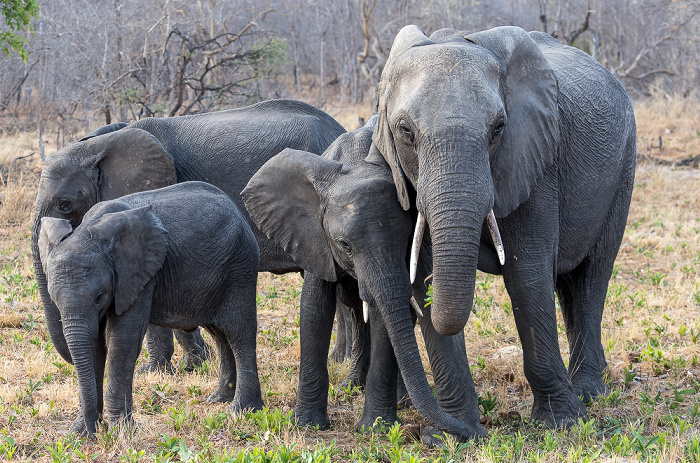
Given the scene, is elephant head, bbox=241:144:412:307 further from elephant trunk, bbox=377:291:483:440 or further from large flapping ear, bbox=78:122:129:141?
large flapping ear, bbox=78:122:129:141

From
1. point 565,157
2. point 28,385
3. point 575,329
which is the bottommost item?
point 28,385

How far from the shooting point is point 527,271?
4.84 metres

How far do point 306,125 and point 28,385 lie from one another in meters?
2.96

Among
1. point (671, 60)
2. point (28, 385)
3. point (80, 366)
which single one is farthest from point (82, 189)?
point (671, 60)

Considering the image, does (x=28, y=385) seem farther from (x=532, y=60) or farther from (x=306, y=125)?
(x=532, y=60)

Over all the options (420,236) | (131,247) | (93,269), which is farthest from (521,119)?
(93,269)

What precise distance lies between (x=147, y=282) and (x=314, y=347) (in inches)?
40.7

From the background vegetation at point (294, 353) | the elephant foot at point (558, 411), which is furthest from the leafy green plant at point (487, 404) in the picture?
the elephant foot at point (558, 411)

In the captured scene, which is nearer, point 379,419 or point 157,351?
point 379,419

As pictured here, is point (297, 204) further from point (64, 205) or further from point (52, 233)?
point (64, 205)

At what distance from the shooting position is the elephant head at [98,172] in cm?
648

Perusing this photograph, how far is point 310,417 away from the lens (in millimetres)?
5160

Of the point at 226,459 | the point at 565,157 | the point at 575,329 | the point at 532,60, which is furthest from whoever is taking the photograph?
the point at 575,329

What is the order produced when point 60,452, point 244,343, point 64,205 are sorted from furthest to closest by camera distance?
point 64,205
point 244,343
point 60,452
